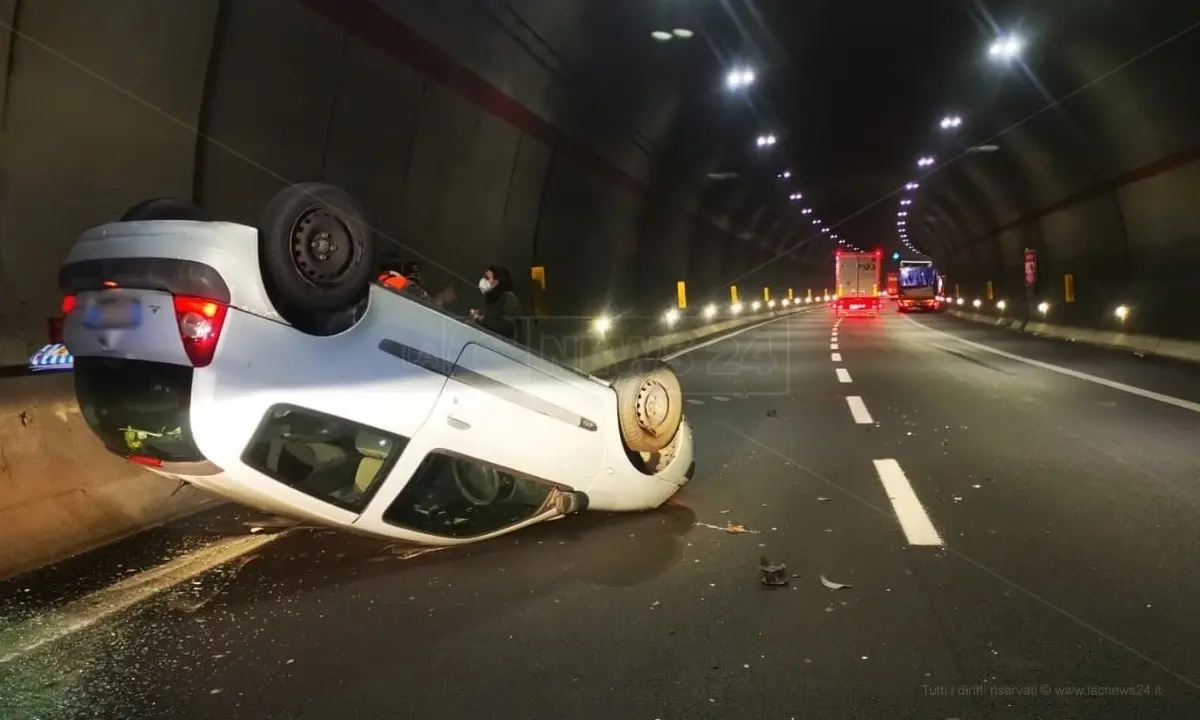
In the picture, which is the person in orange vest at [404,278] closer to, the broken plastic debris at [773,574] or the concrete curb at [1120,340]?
the broken plastic debris at [773,574]

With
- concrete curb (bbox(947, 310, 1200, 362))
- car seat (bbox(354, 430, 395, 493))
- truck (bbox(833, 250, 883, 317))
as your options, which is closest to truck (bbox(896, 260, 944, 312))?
truck (bbox(833, 250, 883, 317))

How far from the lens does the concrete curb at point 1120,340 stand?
64.1 feet

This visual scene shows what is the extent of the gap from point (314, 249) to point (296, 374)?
618mm

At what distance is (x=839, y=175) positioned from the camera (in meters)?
42.1

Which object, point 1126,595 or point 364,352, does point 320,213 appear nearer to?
point 364,352

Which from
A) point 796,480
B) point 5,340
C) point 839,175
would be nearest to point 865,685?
point 796,480

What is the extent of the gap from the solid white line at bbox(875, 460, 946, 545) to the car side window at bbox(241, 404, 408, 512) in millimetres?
3505

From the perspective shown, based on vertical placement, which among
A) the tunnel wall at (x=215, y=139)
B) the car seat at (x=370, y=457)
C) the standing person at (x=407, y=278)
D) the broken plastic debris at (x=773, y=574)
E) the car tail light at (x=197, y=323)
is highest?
the tunnel wall at (x=215, y=139)

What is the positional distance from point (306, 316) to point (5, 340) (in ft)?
16.1

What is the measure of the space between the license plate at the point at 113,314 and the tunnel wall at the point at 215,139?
1914 mm

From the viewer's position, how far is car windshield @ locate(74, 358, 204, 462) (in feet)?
13.7

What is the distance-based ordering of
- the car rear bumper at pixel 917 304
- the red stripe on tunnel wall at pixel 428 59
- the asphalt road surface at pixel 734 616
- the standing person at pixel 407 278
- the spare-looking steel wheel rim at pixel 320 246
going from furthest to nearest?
the car rear bumper at pixel 917 304
the red stripe on tunnel wall at pixel 428 59
the standing person at pixel 407 278
the spare-looking steel wheel rim at pixel 320 246
the asphalt road surface at pixel 734 616

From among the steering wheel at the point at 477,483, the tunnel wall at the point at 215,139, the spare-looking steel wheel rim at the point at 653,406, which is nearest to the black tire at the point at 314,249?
the steering wheel at the point at 477,483

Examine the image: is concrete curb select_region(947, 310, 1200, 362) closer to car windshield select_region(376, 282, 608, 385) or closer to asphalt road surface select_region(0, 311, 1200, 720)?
asphalt road surface select_region(0, 311, 1200, 720)
